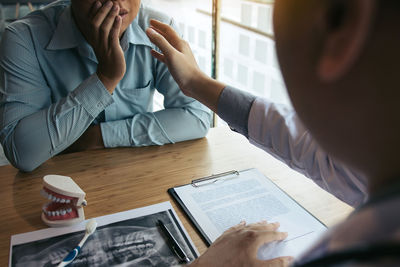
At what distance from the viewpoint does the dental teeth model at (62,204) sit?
81 centimetres

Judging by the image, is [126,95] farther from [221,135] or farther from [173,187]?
[173,187]

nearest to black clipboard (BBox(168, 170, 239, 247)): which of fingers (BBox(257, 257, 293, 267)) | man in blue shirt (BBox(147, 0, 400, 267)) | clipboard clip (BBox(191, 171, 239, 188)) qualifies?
clipboard clip (BBox(191, 171, 239, 188))

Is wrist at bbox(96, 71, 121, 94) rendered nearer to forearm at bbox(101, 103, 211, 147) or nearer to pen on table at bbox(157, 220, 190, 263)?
forearm at bbox(101, 103, 211, 147)

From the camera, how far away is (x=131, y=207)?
34.7 inches

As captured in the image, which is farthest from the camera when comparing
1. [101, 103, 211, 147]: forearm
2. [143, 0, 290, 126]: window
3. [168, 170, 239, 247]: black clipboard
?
[143, 0, 290, 126]: window

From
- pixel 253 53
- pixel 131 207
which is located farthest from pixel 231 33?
pixel 131 207

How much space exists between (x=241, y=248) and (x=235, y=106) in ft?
1.22

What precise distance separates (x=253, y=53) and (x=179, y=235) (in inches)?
95.6

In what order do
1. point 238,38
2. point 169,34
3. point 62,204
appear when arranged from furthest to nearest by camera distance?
1. point 238,38
2. point 169,34
3. point 62,204

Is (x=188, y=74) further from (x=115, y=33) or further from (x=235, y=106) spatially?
(x=115, y=33)

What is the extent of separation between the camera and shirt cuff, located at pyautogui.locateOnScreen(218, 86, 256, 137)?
36.7 inches

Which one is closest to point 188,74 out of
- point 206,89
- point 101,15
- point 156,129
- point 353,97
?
point 206,89

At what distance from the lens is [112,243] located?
0.76 meters

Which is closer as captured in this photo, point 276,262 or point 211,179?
point 276,262
